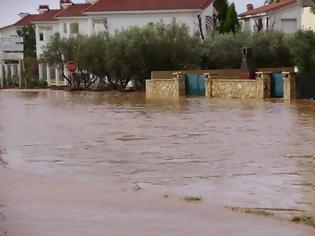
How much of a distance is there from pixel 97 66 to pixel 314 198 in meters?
44.5

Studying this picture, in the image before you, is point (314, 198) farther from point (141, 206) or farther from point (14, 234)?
point (14, 234)

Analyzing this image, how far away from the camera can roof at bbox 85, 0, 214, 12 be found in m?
67.7

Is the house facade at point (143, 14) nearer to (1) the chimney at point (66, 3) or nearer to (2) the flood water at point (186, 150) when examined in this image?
(1) the chimney at point (66, 3)

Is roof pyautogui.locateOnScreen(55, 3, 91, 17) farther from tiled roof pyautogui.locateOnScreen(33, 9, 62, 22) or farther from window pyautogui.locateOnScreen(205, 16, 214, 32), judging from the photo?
window pyautogui.locateOnScreen(205, 16, 214, 32)

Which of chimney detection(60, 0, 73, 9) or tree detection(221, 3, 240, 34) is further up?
chimney detection(60, 0, 73, 9)

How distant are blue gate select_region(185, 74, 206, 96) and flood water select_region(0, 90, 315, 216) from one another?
13688mm

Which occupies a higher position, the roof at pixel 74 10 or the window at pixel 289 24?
the roof at pixel 74 10

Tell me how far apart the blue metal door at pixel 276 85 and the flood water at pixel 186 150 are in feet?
25.9

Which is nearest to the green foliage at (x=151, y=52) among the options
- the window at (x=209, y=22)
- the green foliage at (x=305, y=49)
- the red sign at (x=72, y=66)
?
the red sign at (x=72, y=66)

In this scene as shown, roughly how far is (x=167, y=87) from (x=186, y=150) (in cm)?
2884

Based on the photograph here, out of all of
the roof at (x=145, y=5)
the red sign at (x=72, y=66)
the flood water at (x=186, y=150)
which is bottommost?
the flood water at (x=186, y=150)

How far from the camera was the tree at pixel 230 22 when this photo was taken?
6556 cm

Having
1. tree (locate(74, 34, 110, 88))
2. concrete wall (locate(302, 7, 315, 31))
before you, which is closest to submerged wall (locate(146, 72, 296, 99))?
concrete wall (locate(302, 7, 315, 31))

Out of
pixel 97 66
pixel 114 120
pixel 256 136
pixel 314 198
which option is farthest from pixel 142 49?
pixel 314 198
